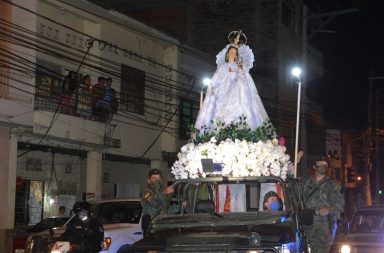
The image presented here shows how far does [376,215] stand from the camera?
38.3 ft

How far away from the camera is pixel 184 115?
2514 cm

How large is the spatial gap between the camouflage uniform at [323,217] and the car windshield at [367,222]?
9.11 ft

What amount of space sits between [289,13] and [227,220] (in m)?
27.5

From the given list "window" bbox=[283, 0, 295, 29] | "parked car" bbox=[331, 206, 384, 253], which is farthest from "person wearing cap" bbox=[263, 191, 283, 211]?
"window" bbox=[283, 0, 295, 29]

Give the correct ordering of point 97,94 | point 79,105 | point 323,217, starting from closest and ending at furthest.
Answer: point 323,217, point 79,105, point 97,94

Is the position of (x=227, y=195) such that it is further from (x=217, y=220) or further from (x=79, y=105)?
(x=79, y=105)

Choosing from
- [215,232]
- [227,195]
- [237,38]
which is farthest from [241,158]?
[237,38]

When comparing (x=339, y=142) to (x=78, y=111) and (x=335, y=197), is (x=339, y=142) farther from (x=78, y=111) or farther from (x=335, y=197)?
(x=335, y=197)

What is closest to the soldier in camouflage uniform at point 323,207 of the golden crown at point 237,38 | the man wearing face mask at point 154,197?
the man wearing face mask at point 154,197

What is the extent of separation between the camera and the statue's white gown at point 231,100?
29.7 ft

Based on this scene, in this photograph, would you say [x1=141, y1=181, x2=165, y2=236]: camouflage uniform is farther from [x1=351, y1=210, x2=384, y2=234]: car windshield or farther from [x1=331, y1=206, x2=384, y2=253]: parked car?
[x1=351, y1=210, x2=384, y2=234]: car windshield

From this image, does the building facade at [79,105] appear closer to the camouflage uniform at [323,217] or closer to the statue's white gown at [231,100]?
the statue's white gown at [231,100]

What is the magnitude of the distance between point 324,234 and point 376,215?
3325 millimetres

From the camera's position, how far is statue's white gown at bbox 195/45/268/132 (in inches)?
357
